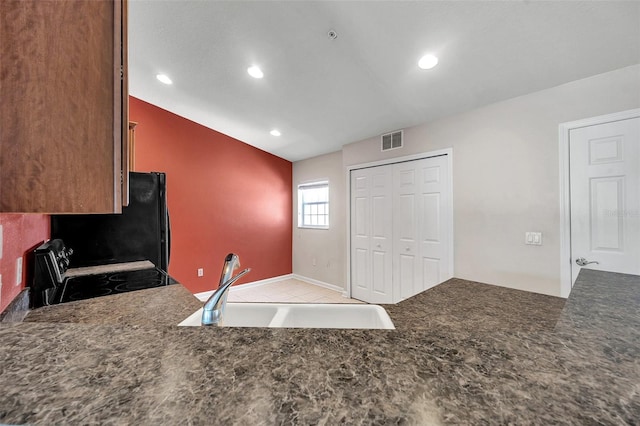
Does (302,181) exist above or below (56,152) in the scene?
above

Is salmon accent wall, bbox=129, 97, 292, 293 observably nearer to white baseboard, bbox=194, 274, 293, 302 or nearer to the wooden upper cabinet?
white baseboard, bbox=194, 274, 293, 302

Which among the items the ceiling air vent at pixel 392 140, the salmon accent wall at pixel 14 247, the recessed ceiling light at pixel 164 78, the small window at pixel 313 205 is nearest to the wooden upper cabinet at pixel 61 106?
the salmon accent wall at pixel 14 247

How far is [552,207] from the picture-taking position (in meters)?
2.17

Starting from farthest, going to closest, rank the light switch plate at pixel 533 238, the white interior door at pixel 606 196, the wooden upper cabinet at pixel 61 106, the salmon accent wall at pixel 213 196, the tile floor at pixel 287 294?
the tile floor at pixel 287 294, the salmon accent wall at pixel 213 196, the light switch plate at pixel 533 238, the white interior door at pixel 606 196, the wooden upper cabinet at pixel 61 106

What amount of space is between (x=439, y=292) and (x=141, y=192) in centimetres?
257

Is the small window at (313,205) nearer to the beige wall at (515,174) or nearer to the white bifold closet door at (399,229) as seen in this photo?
the white bifold closet door at (399,229)

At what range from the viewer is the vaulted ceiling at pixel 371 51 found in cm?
160

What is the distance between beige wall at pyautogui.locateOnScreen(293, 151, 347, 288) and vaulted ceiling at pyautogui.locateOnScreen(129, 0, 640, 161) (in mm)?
1389

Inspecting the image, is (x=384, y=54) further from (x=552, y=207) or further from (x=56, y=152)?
Result: (x=56, y=152)

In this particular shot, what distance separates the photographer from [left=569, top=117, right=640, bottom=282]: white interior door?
185 cm

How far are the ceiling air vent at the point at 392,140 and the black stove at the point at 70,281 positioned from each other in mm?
3020

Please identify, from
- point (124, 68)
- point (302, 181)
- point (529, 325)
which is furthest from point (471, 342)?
point (302, 181)

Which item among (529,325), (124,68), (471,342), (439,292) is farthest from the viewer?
(439,292)

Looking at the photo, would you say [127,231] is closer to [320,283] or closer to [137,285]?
[137,285]
